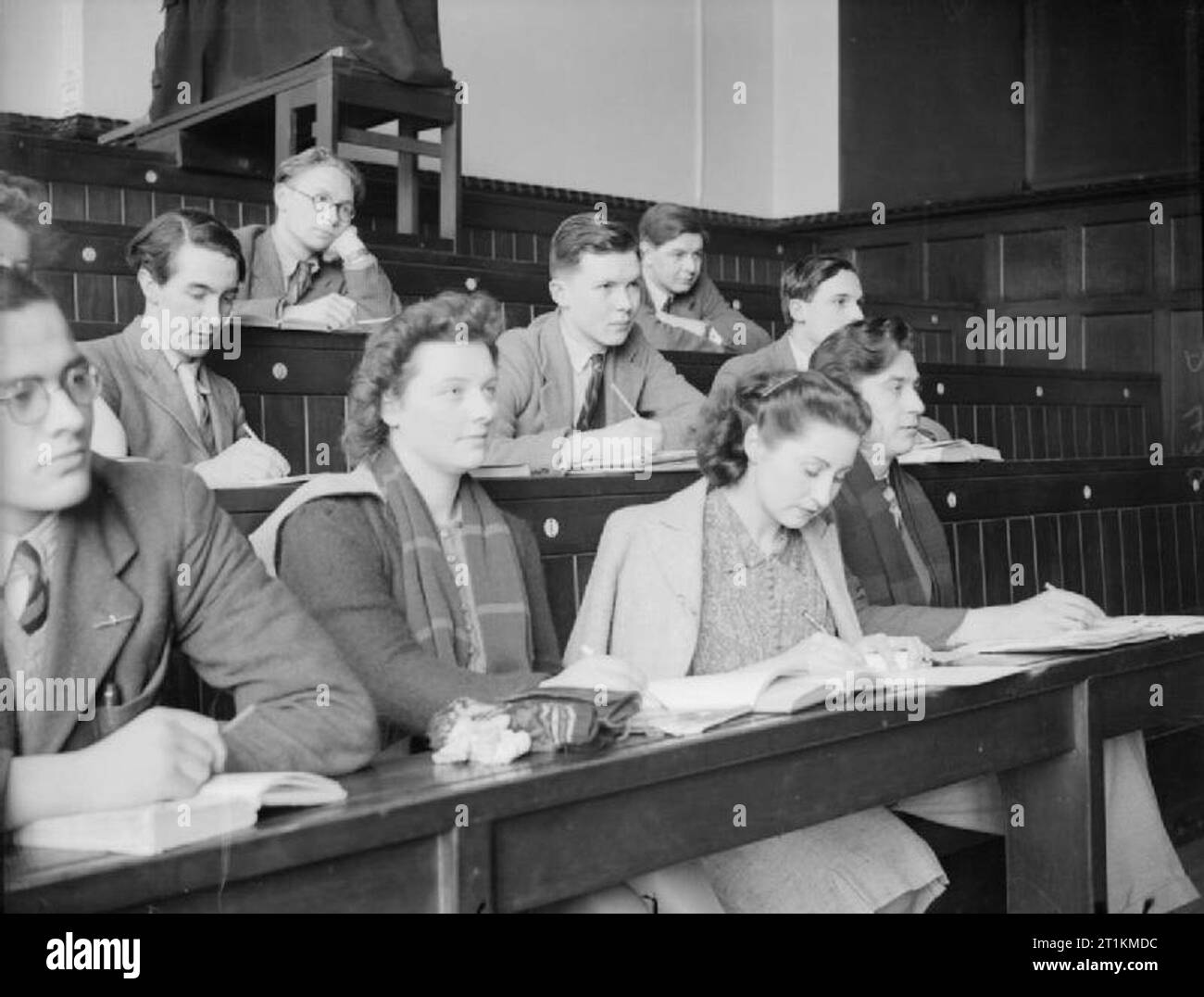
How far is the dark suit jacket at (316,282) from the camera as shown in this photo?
326 cm

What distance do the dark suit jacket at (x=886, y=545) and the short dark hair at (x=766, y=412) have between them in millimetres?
370

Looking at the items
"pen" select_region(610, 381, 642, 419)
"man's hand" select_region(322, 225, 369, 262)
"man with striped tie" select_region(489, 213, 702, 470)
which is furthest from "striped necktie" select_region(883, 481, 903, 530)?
"man's hand" select_region(322, 225, 369, 262)

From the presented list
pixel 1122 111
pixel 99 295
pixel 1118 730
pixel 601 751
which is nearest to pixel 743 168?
pixel 1122 111

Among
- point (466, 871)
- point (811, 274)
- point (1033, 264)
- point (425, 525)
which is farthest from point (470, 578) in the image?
point (1033, 264)

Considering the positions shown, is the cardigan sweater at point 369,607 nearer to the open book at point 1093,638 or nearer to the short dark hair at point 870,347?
the open book at point 1093,638

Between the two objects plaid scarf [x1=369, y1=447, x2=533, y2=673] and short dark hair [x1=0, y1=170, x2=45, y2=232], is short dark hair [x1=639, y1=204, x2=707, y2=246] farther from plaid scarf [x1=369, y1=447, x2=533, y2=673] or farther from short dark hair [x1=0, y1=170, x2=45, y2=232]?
plaid scarf [x1=369, y1=447, x2=533, y2=673]

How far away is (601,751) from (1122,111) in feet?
14.6

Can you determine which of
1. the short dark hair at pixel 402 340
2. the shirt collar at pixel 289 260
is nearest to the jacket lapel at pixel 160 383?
the short dark hair at pixel 402 340

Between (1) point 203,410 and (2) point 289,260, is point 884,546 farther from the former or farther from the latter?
(2) point 289,260

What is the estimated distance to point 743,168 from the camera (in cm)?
561

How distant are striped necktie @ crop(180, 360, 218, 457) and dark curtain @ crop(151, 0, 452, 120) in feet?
4.92

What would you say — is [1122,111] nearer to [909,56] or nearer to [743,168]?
[909,56]

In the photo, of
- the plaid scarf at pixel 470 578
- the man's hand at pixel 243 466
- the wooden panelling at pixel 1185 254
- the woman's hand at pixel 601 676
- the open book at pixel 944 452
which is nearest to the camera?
the woman's hand at pixel 601 676

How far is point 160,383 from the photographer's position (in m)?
2.49
